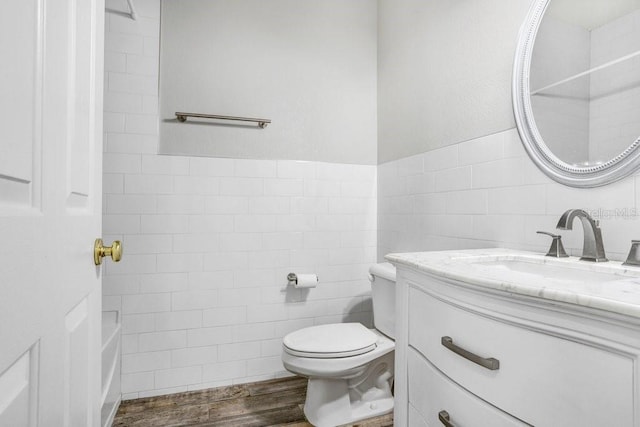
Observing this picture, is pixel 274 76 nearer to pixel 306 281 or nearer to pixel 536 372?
pixel 306 281

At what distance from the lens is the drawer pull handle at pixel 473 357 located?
652 millimetres

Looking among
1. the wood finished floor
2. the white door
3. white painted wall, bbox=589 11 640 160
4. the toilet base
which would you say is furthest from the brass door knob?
white painted wall, bbox=589 11 640 160

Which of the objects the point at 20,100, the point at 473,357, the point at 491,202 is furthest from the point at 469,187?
the point at 20,100

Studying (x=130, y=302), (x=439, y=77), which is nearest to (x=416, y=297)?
(x=439, y=77)

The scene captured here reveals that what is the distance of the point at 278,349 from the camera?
200 centimetres

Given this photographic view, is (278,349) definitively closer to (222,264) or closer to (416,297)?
(222,264)

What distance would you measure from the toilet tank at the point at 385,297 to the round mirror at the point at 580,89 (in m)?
0.83

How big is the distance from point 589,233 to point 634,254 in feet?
0.38

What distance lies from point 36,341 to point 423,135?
5.67ft

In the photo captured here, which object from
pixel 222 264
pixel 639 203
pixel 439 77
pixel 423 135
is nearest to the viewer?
pixel 639 203

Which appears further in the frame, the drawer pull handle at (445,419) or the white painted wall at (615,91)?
the white painted wall at (615,91)

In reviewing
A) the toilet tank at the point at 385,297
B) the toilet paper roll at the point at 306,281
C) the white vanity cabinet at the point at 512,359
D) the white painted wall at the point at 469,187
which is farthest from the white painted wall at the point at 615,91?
the toilet paper roll at the point at 306,281

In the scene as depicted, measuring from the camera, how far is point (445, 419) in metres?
0.77

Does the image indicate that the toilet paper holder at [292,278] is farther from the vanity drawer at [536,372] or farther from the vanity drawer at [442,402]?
the vanity drawer at [536,372]
